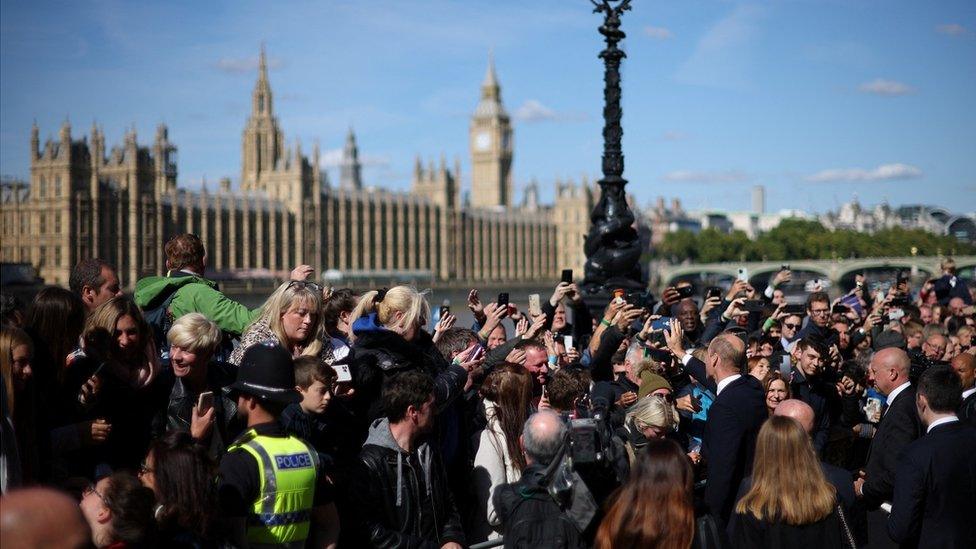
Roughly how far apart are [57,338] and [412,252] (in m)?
78.9

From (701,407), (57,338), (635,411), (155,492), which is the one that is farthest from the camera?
(701,407)

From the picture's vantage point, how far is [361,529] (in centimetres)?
361

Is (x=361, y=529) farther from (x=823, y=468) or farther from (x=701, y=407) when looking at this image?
(x=701, y=407)

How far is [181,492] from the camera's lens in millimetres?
3035

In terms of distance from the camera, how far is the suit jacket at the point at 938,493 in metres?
3.86

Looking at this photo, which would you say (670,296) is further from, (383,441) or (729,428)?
(383,441)

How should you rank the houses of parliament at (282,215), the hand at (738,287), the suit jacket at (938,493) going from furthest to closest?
the houses of parliament at (282,215) < the hand at (738,287) < the suit jacket at (938,493)

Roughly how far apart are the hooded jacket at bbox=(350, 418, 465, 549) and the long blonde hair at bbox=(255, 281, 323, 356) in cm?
51

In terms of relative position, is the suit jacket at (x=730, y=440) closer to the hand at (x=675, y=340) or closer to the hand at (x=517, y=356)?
the hand at (x=517, y=356)

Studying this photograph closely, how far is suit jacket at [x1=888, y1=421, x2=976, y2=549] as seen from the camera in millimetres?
3863

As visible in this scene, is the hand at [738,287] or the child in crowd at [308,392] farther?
the hand at [738,287]

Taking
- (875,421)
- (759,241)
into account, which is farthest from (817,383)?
(759,241)

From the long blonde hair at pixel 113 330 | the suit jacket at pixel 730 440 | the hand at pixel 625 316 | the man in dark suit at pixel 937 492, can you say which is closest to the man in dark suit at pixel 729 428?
the suit jacket at pixel 730 440

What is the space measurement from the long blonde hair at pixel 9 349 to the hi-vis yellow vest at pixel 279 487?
643 millimetres
